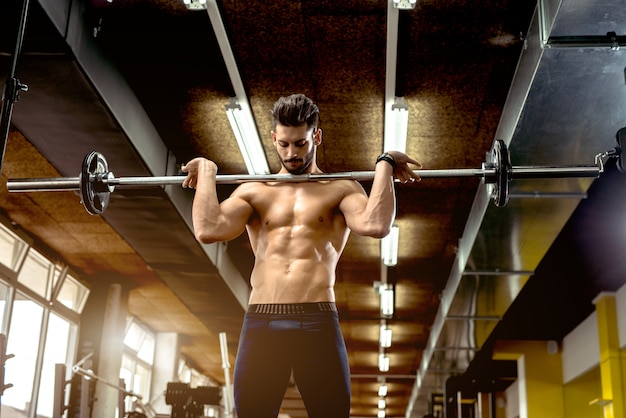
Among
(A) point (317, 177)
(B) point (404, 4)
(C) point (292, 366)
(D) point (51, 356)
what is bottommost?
(C) point (292, 366)

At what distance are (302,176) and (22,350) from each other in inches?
263

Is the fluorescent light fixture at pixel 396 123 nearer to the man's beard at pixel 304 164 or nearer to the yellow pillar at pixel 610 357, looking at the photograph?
the man's beard at pixel 304 164

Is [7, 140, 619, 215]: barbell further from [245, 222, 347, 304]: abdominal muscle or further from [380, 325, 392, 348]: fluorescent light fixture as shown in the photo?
[380, 325, 392, 348]: fluorescent light fixture

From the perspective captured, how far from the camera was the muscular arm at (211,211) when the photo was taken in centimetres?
229

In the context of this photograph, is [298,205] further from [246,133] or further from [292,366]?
[246,133]

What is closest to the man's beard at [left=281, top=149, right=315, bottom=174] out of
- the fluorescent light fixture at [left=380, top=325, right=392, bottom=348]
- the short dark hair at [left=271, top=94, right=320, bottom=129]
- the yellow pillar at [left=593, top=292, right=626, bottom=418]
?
the short dark hair at [left=271, top=94, right=320, bottom=129]

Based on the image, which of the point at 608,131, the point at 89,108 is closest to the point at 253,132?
the point at 89,108

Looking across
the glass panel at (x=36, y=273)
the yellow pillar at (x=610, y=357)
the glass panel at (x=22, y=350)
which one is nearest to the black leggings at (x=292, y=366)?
the glass panel at (x=22, y=350)

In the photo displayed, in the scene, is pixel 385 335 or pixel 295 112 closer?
pixel 295 112

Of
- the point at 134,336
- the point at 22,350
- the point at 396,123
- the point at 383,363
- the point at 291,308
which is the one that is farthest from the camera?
the point at 383,363

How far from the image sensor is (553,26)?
3676mm

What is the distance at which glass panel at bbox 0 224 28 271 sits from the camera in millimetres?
7595

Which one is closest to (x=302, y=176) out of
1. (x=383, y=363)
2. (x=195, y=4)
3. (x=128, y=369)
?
(x=195, y=4)

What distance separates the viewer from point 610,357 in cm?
891
